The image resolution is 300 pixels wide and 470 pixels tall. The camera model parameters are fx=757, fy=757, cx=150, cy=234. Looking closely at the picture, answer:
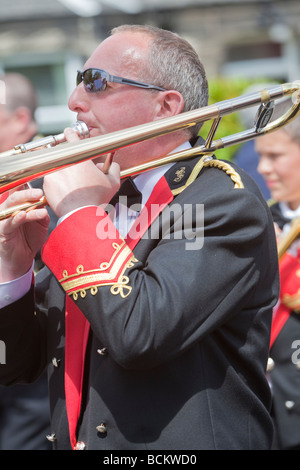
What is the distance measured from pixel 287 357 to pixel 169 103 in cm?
174

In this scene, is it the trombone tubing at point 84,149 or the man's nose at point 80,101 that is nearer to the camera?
the trombone tubing at point 84,149

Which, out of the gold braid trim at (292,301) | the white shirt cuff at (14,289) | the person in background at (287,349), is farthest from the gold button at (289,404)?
the white shirt cuff at (14,289)

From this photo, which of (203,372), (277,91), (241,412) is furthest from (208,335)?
(277,91)

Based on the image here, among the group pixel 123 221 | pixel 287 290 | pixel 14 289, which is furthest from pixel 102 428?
pixel 287 290

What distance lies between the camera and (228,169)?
2.18 meters

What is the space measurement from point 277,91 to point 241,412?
3.10ft

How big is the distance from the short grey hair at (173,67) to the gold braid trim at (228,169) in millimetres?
215

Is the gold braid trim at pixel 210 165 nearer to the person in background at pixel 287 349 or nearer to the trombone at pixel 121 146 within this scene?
the trombone at pixel 121 146

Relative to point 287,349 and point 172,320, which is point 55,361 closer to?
point 172,320

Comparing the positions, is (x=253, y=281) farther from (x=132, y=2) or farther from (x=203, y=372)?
(x=132, y=2)

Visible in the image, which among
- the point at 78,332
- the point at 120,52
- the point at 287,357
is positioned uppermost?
the point at 120,52

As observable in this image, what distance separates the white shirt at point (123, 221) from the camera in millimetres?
2303

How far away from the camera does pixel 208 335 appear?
6.86 feet

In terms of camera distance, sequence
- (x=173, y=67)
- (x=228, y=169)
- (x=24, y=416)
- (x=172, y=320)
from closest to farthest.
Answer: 1. (x=172, y=320)
2. (x=228, y=169)
3. (x=173, y=67)
4. (x=24, y=416)
